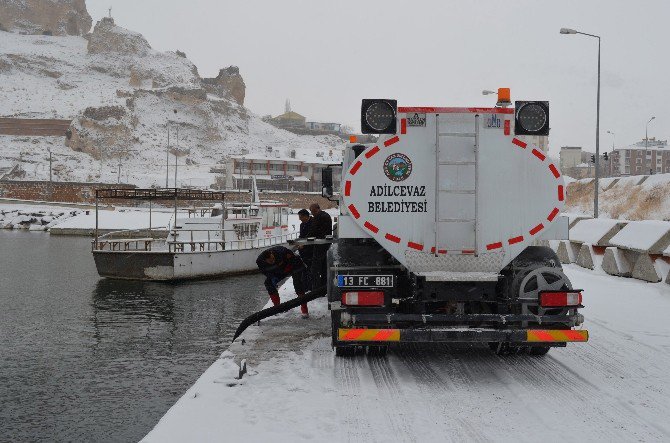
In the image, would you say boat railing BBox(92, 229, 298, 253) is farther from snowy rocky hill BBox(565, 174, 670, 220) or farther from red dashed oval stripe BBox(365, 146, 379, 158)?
snowy rocky hill BBox(565, 174, 670, 220)

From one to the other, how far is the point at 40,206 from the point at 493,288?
8827cm

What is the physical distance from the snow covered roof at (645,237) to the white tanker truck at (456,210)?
28.0 ft

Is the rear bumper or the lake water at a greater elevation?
the rear bumper

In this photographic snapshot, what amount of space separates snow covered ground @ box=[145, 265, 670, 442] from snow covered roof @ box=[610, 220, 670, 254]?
5380 mm

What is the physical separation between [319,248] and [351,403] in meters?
5.49

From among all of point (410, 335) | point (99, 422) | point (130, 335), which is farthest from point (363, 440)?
point (130, 335)

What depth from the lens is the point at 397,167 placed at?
7.62 m

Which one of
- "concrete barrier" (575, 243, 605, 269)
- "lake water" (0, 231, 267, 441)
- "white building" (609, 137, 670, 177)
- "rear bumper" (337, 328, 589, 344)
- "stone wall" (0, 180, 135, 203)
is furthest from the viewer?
"white building" (609, 137, 670, 177)

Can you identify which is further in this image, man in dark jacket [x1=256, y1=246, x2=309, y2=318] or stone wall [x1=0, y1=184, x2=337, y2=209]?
stone wall [x1=0, y1=184, x2=337, y2=209]

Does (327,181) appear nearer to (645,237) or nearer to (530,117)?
(530,117)

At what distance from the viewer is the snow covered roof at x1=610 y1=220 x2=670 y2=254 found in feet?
48.2

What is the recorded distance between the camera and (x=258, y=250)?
2959 cm

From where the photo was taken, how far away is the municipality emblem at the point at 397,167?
7613 mm

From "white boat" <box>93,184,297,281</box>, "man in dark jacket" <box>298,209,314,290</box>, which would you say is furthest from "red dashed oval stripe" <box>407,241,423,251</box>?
"white boat" <box>93,184,297,281</box>
